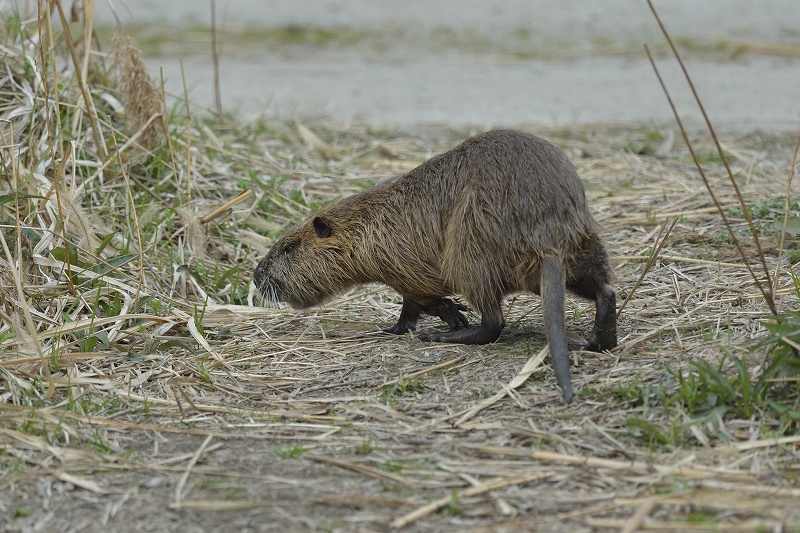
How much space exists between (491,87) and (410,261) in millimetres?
4501

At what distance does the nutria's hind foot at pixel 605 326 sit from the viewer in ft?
11.2

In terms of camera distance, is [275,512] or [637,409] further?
[637,409]

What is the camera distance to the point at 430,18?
10188 mm

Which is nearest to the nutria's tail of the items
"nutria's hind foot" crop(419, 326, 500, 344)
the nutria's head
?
"nutria's hind foot" crop(419, 326, 500, 344)

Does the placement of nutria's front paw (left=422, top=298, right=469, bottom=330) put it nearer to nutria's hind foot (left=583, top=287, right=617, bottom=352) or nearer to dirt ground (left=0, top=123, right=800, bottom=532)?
dirt ground (left=0, top=123, right=800, bottom=532)

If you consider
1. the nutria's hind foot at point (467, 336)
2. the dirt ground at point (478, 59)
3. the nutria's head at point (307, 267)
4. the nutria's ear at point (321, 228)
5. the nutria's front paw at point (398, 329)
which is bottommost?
the nutria's front paw at point (398, 329)

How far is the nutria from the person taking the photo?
3.49m

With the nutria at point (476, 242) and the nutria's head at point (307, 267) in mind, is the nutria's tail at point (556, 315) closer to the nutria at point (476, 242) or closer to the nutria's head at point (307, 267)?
the nutria at point (476, 242)

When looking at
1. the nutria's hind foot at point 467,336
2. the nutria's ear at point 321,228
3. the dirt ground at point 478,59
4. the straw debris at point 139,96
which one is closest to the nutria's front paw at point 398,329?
the nutria's hind foot at point 467,336

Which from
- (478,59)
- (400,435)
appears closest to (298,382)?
(400,435)

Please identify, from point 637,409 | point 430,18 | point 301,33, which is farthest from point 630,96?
point 637,409

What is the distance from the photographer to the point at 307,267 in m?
4.15

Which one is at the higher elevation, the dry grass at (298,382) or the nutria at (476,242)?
the nutria at (476,242)

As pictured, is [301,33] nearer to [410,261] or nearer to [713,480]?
[410,261]
